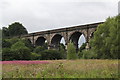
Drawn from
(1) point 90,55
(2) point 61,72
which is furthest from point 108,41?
(2) point 61,72

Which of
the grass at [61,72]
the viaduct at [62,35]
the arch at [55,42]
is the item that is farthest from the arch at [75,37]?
the grass at [61,72]

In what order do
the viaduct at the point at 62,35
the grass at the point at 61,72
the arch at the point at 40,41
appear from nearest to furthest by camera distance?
the grass at the point at 61,72 < the viaduct at the point at 62,35 < the arch at the point at 40,41

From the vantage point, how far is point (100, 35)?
3175 cm

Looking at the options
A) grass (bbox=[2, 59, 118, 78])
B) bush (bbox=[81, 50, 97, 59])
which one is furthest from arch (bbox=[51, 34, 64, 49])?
grass (bbox=[2, 59, 118, 78])

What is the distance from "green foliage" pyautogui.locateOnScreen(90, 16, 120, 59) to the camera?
25.4 m

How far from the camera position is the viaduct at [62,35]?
52.7 metres

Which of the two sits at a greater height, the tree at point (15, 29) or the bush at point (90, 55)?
the tree at point (15, 29)

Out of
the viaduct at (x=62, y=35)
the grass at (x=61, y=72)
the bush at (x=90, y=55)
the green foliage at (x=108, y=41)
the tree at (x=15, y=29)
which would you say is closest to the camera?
the grass at (x=61, y=72)

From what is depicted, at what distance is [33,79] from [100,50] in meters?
23.8

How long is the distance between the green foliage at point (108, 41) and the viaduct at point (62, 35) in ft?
62.9

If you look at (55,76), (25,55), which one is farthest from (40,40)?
(55,76)

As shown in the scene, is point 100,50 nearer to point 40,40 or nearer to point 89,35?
point 89,35

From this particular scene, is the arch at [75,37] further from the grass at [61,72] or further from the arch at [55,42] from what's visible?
the grass at [61,72]

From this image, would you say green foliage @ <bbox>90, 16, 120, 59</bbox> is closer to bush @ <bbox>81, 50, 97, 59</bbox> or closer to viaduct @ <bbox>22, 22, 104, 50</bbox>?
bush @ <bbox>81, 50, 97, 59</bbox>
